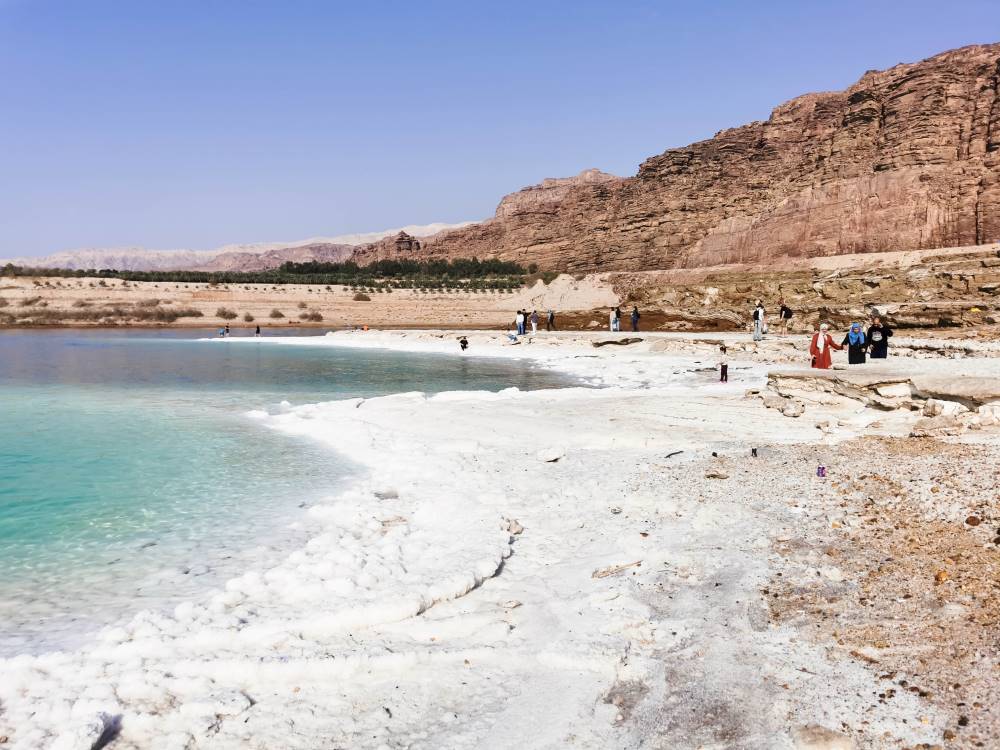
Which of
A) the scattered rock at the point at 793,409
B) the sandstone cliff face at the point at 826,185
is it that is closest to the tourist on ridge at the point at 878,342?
the scattered rock at the point at 793,409

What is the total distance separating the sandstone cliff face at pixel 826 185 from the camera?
144 feet

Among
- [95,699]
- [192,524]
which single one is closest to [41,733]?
[95,699]

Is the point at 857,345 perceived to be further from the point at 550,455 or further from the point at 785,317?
the point at 785,317

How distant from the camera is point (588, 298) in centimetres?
5288

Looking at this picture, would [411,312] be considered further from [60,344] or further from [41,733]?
[41,733]

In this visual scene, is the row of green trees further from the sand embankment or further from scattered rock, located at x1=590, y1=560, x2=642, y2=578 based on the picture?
scattered rock, located at x1=590, y1=560, x2=642, y2=578

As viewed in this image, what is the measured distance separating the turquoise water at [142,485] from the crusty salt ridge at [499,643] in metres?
0.53

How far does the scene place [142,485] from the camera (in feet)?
26.8

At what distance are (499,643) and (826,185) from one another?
52510mm

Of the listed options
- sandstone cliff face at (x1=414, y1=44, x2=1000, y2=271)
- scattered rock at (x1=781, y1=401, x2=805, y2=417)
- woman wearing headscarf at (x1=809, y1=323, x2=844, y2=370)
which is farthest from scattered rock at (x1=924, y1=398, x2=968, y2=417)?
sandstone cliff face at (x1=414, y1=44, x2=1000, y2=271)

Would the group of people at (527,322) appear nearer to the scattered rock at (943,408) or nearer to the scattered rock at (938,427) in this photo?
the scattered rock at (943,408)

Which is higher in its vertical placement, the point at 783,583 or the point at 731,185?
the point at 731,185

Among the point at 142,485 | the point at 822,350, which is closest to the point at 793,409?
the point at 822,350

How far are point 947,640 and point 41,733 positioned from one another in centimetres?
432
